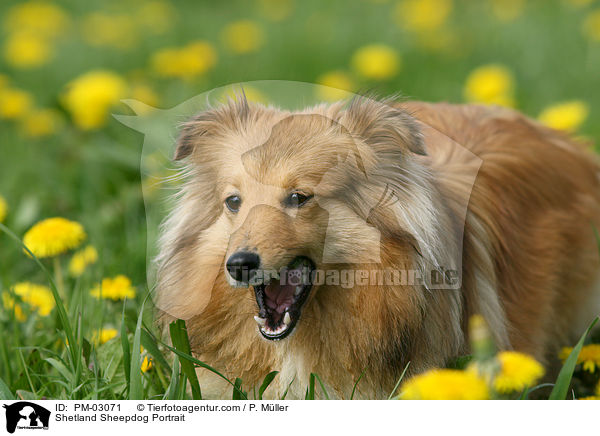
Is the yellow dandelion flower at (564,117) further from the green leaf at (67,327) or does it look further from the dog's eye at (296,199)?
the green leaf at (67,327)

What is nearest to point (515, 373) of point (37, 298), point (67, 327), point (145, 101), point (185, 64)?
point (67, 327)

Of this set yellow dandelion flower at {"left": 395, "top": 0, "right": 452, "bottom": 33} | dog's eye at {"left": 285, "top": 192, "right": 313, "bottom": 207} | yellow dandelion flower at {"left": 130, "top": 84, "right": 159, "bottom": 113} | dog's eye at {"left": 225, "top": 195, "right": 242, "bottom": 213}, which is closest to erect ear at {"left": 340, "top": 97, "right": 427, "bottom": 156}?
dog's eye at {"left": 285, "top": 192, "right": 313, "bottom": 207}

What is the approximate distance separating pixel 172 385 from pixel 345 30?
5.43 metres

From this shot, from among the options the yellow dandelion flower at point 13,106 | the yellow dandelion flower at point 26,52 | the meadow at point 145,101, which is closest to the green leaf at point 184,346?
the meadow at point 145,101

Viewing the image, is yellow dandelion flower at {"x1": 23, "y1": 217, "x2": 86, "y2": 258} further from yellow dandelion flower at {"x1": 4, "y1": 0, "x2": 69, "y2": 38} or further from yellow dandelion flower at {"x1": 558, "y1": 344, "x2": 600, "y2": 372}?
yellow dandelion flower at {"x1": 4, "y1": 0, "x2": 69, "y2": 38}

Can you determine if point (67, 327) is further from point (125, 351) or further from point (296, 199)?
point (296, 199)

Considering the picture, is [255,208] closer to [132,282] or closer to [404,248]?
[404,248]

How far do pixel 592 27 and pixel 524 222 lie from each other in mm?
4326

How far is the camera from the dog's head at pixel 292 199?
2564 mm

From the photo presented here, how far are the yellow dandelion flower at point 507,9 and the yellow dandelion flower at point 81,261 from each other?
5356 mm

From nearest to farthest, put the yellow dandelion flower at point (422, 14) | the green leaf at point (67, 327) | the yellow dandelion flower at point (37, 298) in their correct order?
the green leaf at point (67, 327) < the yellow dandelion flower at point (37, 298) < the yellow dandelion flower at point (422, 14)

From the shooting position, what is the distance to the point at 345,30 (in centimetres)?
741
